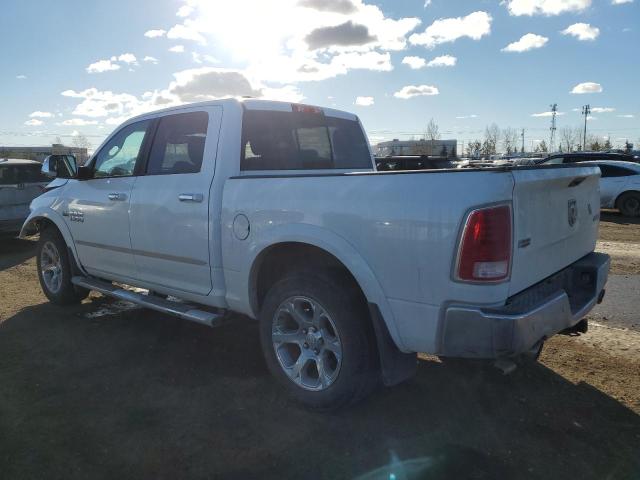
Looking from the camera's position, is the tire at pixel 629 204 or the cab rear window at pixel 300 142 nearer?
the cab rear window at pixel 300 142

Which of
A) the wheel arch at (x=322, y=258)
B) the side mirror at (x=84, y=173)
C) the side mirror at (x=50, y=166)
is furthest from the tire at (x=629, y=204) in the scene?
the side mirror at (x=50, y=166)

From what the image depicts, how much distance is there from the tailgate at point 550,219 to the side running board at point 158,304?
2240 millimetres

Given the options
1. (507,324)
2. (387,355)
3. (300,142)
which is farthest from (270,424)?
(300,142)

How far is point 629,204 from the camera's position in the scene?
1386cm

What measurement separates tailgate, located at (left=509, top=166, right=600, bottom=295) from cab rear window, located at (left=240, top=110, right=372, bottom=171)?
213 centimetres

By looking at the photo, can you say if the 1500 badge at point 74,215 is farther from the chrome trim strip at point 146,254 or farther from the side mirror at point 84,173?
the side mirror at point 84,173

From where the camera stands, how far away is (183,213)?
4.04 metres

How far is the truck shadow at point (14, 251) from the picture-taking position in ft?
28.8

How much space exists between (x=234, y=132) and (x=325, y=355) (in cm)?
183

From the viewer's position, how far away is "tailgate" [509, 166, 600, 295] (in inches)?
107

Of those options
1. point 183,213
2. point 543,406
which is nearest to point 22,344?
point 183,213

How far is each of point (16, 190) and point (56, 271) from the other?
496cm

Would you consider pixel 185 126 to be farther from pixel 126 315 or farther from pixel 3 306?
pixel 3 306

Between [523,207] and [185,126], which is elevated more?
[185,126]
